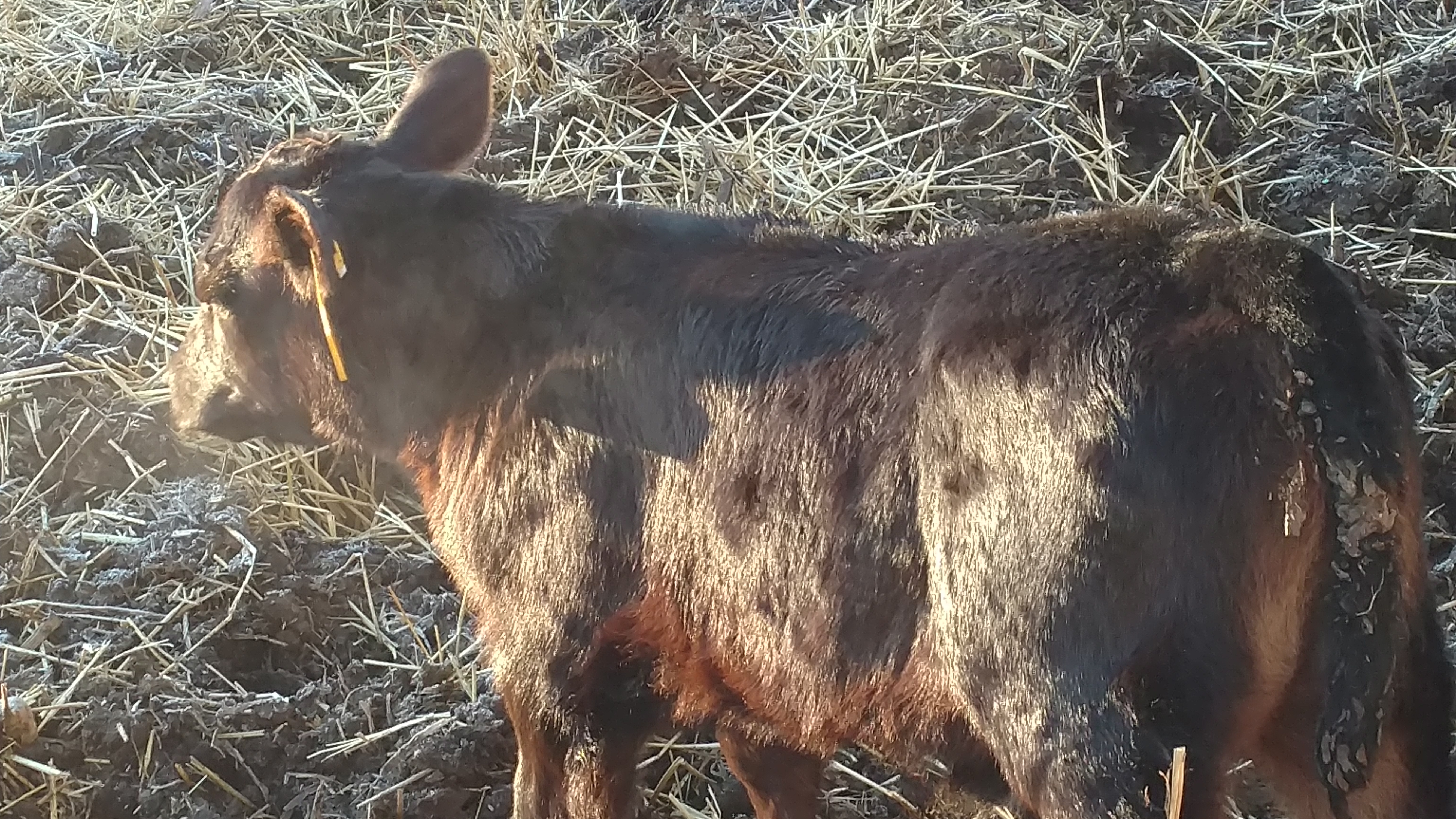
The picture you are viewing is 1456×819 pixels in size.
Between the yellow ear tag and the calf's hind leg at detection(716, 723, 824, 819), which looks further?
the calf's hind leg at detection(716, 723, 824, 819)

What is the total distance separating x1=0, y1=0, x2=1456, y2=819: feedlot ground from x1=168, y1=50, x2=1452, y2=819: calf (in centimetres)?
57

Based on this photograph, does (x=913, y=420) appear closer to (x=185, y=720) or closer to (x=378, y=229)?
(x=378, y=229)

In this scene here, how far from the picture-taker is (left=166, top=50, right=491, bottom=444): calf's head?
9.58 ft

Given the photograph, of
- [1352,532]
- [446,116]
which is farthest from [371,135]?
[1352,532]

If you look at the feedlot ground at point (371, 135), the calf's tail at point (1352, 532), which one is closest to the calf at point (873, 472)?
the calf's tail at point (1352, 532)

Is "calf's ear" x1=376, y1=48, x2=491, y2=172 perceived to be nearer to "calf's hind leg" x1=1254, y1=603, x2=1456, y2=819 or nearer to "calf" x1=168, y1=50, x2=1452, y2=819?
"calf" x1=168, y1=50, x2=1452, y2=819

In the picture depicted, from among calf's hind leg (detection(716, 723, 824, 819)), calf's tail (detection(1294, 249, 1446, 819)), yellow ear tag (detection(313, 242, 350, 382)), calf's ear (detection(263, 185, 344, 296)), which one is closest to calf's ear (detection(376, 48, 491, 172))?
calf's ear (detection(263, 185, 344, 296))

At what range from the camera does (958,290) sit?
231 cm

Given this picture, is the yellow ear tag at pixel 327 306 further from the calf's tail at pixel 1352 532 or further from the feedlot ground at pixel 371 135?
the calf's tail at pixel 1352 532

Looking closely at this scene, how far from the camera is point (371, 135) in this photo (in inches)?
206

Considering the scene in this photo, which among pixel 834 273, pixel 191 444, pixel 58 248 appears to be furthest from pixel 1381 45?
pixel 58 248

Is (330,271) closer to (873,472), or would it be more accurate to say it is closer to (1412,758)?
(873,472)

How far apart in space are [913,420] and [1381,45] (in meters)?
3.85

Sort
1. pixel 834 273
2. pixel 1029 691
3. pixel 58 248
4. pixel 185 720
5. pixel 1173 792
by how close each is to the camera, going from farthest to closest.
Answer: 1. pixel 58 248
2. pixel 185 720
3. pixel 834 273
4. pixel 1029 691
5. pixel 1173 792
